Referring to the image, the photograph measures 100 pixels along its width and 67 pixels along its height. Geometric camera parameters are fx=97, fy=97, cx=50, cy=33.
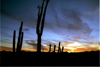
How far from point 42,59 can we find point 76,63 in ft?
13.2

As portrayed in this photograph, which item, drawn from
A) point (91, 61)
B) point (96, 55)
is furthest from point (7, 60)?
point (96, 55)

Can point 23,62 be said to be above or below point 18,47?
below

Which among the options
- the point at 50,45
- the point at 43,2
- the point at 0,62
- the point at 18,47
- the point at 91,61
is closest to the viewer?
the point at 0,62

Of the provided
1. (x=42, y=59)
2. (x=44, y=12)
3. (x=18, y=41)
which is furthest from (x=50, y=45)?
(x=42, y=59)

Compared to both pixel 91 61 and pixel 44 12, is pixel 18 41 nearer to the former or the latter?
pixel 44 12

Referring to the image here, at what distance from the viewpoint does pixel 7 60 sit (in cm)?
1123

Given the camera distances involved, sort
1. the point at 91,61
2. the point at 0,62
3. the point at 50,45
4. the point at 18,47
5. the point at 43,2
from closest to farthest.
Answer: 1. the point at 0,62
2. the point at 91,61
3. the point at 43,2
4. the point at 18,47
5. the point at 50,45

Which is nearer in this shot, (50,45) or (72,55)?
(72,55)

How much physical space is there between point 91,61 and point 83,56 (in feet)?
3.37

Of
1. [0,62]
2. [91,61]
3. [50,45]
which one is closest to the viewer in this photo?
[0,62]

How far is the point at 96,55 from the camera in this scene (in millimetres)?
11688

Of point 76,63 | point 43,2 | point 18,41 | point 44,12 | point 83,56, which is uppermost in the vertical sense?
point 43,2

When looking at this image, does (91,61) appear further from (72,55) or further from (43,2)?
(43,2)

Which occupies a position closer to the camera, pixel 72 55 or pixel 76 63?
pixel 76 63
